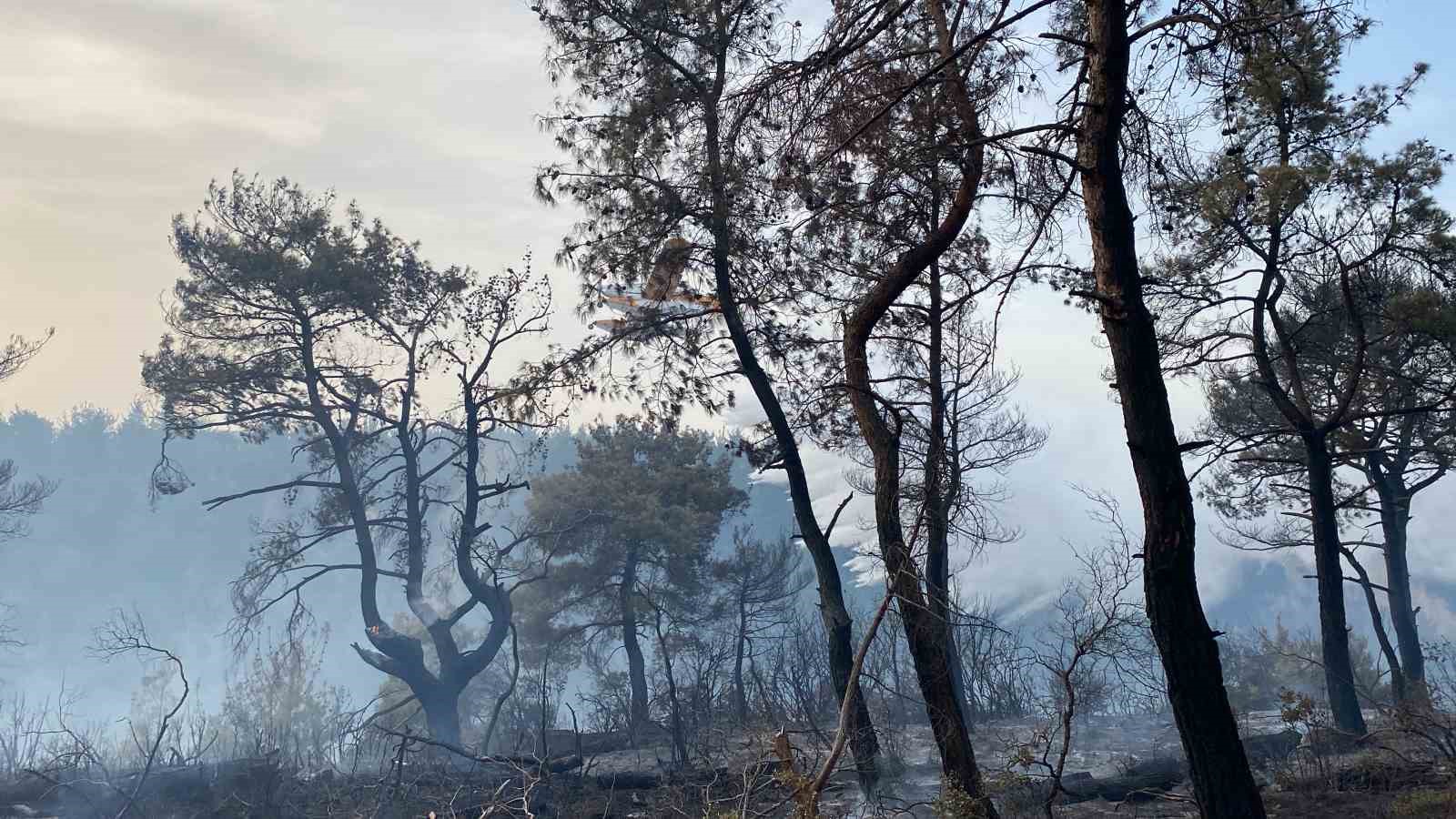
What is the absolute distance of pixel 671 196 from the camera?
39.7ft

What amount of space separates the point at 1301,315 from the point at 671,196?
41.7 ft

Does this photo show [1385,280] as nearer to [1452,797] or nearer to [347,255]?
[1452,797]

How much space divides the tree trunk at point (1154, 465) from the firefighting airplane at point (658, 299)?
6709 millimetres

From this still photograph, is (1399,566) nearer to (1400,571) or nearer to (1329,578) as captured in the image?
(1400,571)

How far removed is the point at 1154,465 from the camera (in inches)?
228

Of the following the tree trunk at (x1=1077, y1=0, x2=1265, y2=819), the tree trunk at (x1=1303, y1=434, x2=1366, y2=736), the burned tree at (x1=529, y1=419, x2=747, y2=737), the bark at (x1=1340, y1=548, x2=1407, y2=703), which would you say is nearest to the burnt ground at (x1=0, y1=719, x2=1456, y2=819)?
the tree trunk at (x1=1077, y1=0, x2=1265, y2=819)

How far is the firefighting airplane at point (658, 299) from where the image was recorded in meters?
12.4

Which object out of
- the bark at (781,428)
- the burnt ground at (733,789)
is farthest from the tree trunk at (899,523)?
the bark at (781,428)

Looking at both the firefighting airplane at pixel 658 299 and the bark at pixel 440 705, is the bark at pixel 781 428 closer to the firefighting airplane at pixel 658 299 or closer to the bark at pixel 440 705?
the firefighting airplane at pixel 658 299

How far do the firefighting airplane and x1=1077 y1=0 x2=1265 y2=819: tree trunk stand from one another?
6709mm

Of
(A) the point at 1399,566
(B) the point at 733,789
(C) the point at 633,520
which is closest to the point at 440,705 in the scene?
(C) the point at 633,520

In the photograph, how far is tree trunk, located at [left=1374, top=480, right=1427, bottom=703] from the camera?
20609 millimetres

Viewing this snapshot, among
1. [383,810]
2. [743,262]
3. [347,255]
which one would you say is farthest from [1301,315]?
[347,255]

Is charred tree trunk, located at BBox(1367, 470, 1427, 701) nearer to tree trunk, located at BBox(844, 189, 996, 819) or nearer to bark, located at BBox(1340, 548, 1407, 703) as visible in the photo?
bark, located at BBox(1340, 548, 1407, 703)
